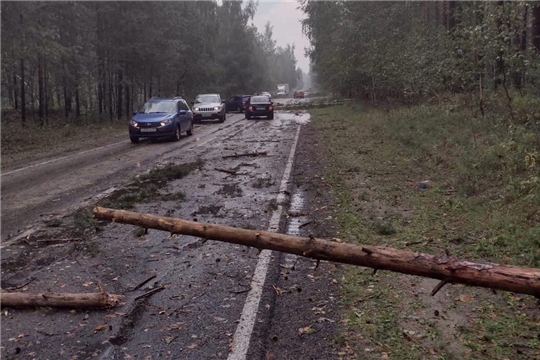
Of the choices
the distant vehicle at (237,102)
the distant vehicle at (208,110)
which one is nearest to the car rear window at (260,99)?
the distant vehicle at (208,110)

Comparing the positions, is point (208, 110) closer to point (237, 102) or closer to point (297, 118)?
point (297, 118)

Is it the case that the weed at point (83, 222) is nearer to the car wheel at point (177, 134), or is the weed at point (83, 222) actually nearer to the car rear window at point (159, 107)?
the car wheel at point (177, 134)

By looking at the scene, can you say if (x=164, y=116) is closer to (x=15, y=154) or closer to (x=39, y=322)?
(x=15, y=154)

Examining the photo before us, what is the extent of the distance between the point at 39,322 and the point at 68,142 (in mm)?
17468

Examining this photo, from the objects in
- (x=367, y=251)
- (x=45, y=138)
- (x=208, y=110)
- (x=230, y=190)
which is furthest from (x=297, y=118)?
(x=367, y=251)

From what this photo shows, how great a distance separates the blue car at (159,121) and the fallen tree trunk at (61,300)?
46.9 ft

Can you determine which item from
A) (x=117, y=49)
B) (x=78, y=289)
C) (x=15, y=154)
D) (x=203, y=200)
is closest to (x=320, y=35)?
(x=117, y=49)

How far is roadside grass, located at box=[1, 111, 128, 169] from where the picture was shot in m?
16.4

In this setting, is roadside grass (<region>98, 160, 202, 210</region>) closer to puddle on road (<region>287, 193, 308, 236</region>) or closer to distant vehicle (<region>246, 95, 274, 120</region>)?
puddle on road (<region>287, 193, 308, 236</region>)

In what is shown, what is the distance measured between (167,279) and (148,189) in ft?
15.0

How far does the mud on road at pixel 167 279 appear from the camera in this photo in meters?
3.71

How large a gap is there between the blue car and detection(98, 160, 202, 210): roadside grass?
634 cm

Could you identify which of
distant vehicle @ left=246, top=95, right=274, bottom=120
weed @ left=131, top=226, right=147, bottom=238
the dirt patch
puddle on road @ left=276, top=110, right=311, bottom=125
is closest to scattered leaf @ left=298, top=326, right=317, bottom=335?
weed @ left=131, top=226, right=147, bottom=238

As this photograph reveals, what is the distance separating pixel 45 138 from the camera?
68.8 feet
